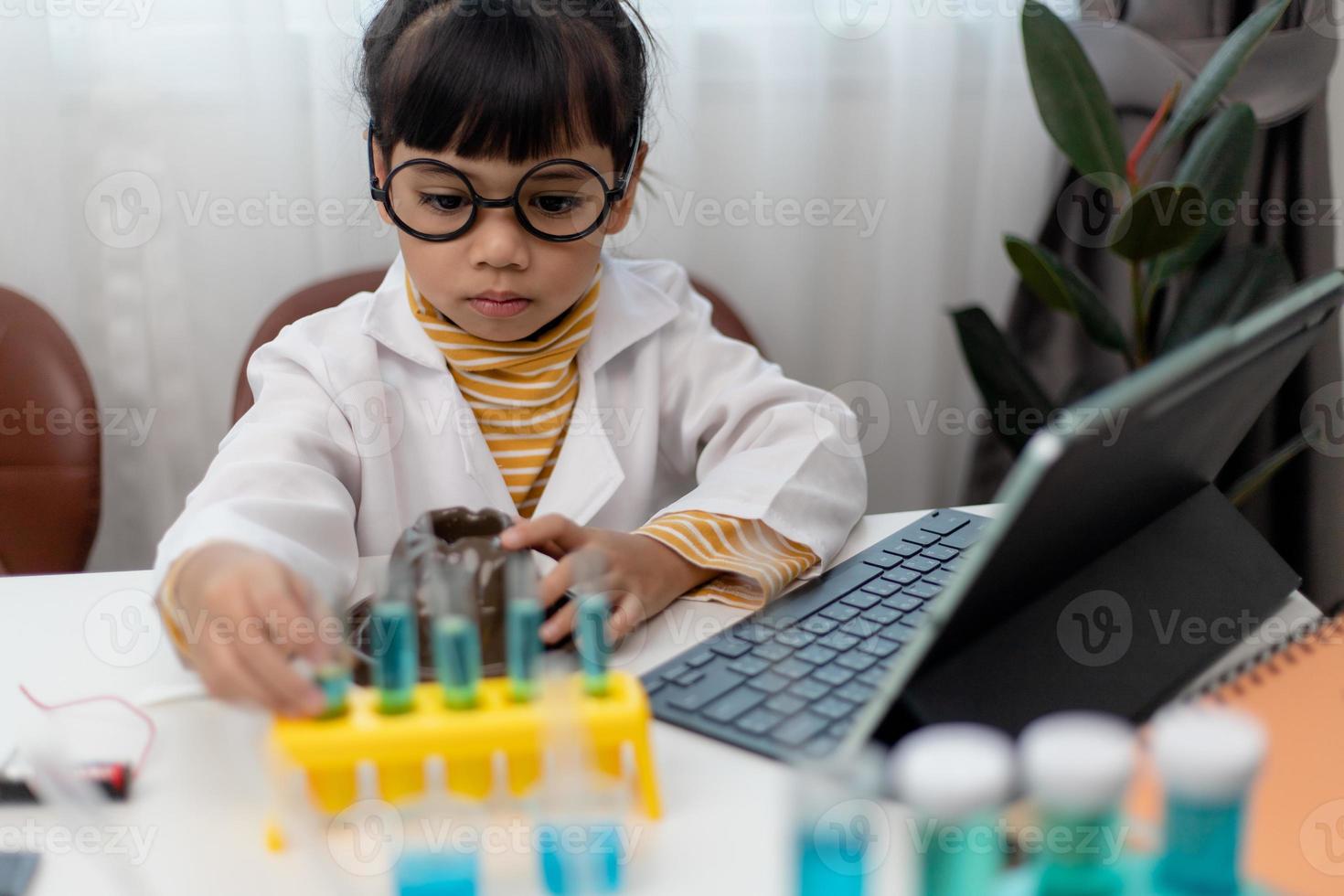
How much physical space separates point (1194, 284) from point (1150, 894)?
1308mm

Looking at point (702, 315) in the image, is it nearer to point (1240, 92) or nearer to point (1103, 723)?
point (1240, 92)

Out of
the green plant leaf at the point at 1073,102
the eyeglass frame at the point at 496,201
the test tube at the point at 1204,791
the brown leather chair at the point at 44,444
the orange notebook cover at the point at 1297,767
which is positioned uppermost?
the green plant leaf at the point at 1073,102

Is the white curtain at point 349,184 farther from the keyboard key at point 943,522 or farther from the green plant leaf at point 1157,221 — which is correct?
the keyboard key at point 943,522

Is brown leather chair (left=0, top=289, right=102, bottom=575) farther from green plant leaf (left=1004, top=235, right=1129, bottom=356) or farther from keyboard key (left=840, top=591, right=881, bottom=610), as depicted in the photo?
green plant leaf (left=1004, top=235, right=1129, bottom=356)

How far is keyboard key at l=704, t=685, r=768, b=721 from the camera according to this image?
681mm

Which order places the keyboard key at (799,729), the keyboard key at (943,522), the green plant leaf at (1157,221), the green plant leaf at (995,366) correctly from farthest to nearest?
the green plant leaf at (995,366) < the green plant leaf at (1157,221) < the keyboard key at (943,522) < the keyboard key at (799,729)

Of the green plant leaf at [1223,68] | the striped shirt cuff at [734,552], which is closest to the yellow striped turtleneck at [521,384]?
the striped shirt cuff at [734,552]

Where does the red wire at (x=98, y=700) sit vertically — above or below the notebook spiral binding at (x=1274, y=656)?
below

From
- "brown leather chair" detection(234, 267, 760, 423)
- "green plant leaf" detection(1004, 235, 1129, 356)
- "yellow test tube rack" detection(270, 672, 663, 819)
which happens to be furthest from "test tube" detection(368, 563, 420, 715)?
"green plant leaf" detection(1004, 235, 1129, 356)

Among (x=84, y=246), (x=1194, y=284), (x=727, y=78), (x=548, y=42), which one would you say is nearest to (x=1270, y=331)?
(x=548, y=42)

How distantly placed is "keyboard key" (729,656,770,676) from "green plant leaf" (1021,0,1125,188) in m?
0.88

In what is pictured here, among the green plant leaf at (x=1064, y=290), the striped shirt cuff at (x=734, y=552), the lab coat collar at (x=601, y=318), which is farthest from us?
the green plant leaf at (x=1064, y=290)

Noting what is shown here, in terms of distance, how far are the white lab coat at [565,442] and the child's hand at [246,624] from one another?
60 millimetres

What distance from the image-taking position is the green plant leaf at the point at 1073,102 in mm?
1356
